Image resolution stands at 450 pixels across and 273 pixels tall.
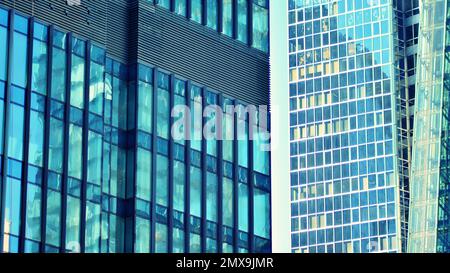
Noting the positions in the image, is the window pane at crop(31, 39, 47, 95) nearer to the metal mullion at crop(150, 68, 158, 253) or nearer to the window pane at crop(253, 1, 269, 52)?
the metal mullion at crop(150, 68, 158, 253)

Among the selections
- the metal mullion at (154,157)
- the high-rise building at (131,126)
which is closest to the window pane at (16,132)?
the high-rise building at (131,126)

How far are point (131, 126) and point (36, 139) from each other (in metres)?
11.8

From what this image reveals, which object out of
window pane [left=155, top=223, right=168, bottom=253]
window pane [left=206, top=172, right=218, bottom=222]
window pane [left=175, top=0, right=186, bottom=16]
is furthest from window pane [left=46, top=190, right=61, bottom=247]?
window pane [left=175, top=0, right=186, bottom=16]

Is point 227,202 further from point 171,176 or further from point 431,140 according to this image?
point 431,140

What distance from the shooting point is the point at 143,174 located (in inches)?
3095

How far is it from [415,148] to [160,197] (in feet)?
361

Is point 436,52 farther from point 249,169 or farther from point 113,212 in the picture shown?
point 113,212

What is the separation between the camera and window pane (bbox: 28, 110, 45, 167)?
222 feet

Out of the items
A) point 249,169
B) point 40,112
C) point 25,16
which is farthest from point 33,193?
point 249,169

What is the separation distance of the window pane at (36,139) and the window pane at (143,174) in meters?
10.5

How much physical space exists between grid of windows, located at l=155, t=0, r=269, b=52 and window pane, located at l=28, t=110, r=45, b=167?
1663 cm

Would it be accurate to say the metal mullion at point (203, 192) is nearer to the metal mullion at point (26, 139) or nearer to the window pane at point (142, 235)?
the window pane at point (142, 235)

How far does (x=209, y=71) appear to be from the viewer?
84.8 metres

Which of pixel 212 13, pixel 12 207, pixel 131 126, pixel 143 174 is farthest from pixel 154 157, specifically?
pixel 12 207
